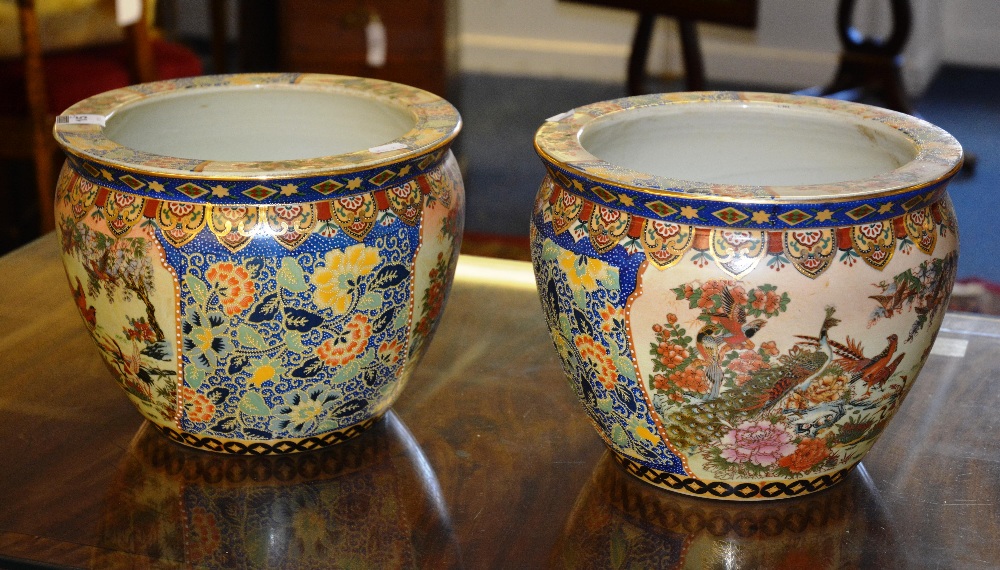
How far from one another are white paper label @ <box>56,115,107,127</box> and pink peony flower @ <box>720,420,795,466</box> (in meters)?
0.39

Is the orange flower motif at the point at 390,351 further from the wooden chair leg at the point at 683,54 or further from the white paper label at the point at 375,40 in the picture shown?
the wooden chair leg at the point at 683,54

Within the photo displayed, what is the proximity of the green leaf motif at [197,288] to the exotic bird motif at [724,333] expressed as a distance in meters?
0.25

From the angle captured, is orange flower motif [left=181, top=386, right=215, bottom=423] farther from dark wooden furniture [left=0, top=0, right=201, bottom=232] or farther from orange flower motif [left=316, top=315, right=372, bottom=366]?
dark wooden furniture [left=0, top=0, right=201, bottom=232]

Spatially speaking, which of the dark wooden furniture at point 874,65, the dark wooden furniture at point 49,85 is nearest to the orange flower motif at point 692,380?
the dark wooden furniture at point 49,85

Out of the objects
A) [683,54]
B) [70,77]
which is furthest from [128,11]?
[683,54]

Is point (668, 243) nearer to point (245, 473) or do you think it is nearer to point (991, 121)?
point (245, 473)

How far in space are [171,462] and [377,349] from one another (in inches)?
5.7

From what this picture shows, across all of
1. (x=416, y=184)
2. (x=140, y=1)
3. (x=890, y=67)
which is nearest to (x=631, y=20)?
(x=890, y=67)

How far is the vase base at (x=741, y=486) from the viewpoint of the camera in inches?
24.2

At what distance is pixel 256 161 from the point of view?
67cm

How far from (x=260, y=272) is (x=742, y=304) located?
0.79 ft

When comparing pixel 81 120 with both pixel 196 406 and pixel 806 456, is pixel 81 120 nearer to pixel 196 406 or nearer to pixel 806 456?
pixel 196 406

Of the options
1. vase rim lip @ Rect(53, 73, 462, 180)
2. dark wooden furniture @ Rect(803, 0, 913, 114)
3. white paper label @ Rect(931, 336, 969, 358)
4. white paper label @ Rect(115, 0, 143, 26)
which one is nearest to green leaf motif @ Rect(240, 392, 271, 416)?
vase rim lip @ Rect(53, 73, 462, 180)

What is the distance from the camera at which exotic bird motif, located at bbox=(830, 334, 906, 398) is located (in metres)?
0.55
